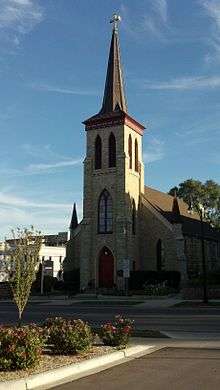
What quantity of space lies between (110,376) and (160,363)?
5.52 feet

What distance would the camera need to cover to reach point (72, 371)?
9820 mm

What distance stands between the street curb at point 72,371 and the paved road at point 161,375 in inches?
9.8

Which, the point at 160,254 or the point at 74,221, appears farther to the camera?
the point at 74,221

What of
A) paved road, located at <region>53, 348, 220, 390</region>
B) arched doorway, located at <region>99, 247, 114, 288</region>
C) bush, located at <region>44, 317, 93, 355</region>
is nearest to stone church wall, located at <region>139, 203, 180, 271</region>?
arched doorway, located at <region>99, 247, 114, 288</region>

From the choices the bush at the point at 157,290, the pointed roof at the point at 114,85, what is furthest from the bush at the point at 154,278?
the pointed roof at the point at 114,85

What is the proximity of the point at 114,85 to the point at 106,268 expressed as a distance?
15900 millimetres

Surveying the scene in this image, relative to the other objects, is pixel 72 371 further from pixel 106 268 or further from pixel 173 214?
pixel 173 214

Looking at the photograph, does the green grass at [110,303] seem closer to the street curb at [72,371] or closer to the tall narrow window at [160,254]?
the tall narrow window at [160,254]

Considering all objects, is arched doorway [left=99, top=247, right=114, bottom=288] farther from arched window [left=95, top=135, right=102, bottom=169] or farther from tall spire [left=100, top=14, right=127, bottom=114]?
tall spire [left=100, top=14, right=127, bottom=114]

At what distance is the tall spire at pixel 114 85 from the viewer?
46812mm

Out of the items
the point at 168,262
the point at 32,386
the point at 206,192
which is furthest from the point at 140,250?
the point at 32,386

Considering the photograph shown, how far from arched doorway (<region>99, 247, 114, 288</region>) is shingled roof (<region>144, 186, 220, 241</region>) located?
566 cm

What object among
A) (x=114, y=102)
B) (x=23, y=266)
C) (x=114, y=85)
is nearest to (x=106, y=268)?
(x=114, y=102)

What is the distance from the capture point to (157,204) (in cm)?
4900
